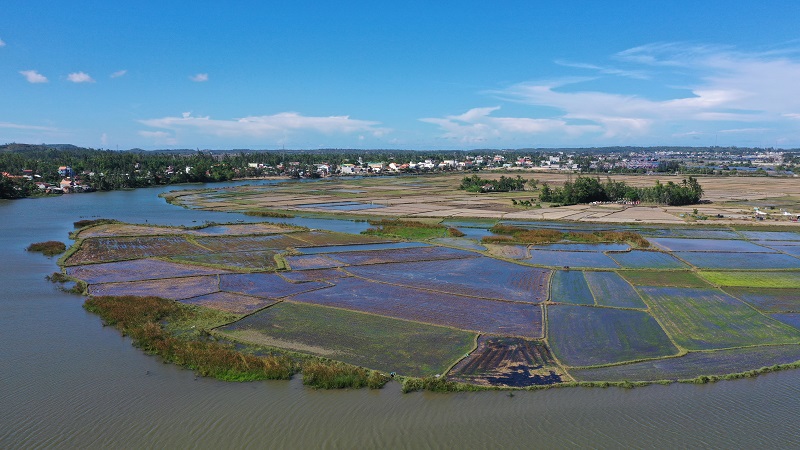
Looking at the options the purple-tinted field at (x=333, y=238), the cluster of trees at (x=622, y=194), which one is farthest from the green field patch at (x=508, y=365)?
the cluster of trees at (x=622, y=194)

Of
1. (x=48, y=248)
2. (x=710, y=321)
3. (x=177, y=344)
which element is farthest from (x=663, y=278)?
(x=48, y=248)

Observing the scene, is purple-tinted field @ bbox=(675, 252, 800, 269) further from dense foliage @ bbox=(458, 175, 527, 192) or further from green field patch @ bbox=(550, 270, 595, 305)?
dense foliage @ bbox=(458, 175, 527, 192)

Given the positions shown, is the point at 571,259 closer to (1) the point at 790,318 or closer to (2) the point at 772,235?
(1) the point at 790,318

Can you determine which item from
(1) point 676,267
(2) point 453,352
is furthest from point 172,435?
(1) point 676,267

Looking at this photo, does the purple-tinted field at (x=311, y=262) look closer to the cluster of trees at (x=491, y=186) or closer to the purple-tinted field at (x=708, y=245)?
the purple-tinted field at (x=708, y=245)

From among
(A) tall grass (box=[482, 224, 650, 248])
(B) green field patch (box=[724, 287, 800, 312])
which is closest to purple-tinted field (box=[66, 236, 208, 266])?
(A) tall grass (box=[482, 224, 650, 248])

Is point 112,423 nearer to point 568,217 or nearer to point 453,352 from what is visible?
point 453,352
